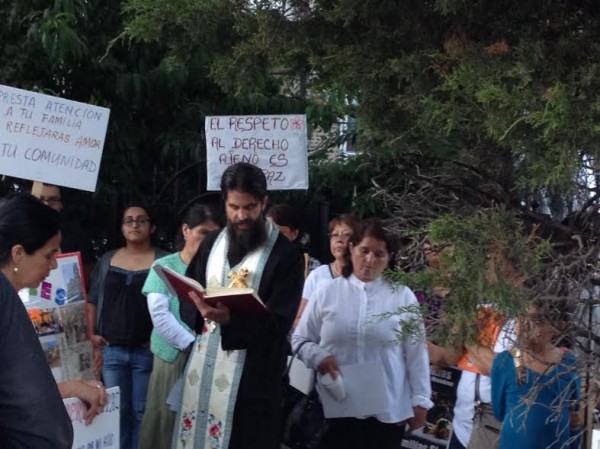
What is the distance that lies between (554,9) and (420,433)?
378 centimetres

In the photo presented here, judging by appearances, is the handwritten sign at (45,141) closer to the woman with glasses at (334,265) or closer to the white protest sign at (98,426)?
the woman with glasses at (334,265)

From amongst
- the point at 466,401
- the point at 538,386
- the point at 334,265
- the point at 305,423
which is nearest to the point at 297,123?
the point at 334,265

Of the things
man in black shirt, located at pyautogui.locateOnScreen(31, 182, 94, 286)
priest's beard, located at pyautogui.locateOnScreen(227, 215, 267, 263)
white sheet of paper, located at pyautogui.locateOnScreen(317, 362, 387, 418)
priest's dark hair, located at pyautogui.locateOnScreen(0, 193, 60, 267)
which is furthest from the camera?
man in black shirt, located at pyautogui.locateOnScreen(31, 182, 94, 286)

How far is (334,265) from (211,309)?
1.62 meters

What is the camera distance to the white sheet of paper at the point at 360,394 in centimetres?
512

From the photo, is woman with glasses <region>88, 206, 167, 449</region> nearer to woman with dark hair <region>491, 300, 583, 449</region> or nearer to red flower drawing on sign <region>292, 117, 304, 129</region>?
red flower drawing on sign <region>292, 117, 304, 129</region>

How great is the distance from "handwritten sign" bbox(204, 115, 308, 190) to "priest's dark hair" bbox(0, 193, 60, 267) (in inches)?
114

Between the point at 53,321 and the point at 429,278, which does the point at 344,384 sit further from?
the point at 429,278

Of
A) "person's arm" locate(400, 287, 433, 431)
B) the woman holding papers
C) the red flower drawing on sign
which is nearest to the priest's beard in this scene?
the woman holding papers

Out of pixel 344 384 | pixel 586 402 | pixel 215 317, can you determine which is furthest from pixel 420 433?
pixel 586 402

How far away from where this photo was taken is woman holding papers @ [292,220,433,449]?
16.9 feet

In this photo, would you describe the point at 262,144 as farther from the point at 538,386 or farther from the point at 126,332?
the point at 538,386

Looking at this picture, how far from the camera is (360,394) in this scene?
5125 millimetres

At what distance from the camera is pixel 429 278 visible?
249 cm
